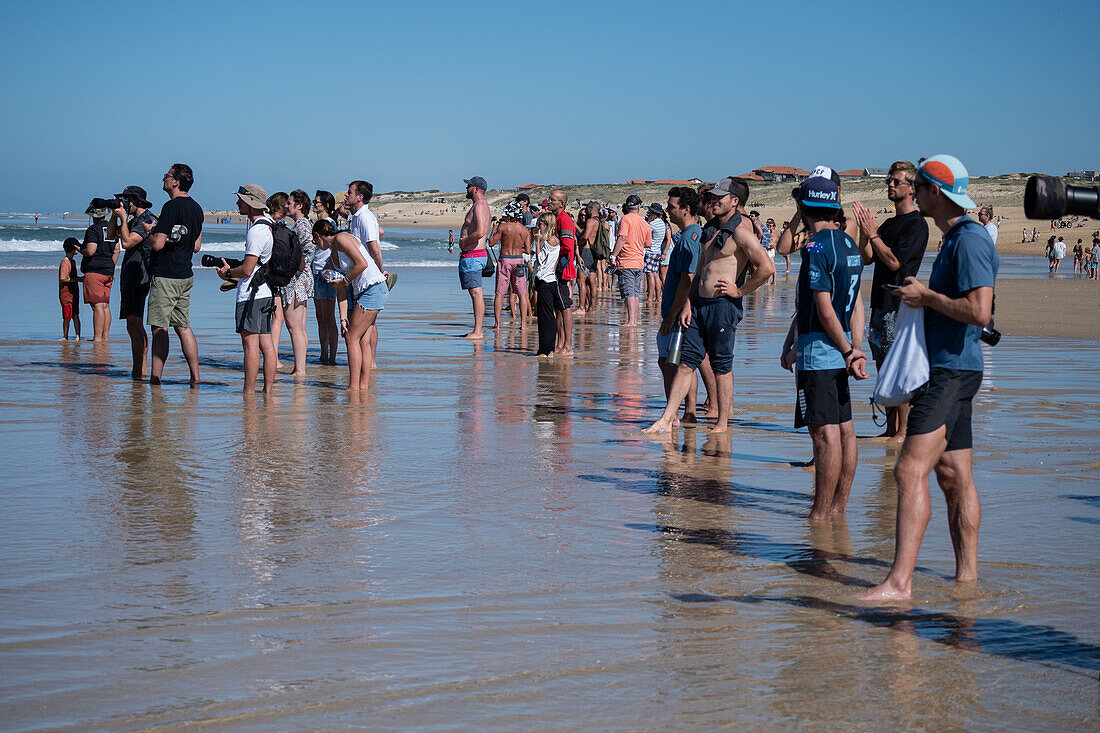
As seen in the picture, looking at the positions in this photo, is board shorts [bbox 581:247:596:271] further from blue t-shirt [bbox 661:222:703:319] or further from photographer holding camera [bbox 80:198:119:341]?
blue t-shirt [bbox 661:222:703:319]

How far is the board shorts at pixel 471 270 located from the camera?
14.7m

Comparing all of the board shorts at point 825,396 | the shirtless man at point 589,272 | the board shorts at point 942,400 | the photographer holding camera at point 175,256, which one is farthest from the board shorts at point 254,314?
the shirtless man at point 589,272

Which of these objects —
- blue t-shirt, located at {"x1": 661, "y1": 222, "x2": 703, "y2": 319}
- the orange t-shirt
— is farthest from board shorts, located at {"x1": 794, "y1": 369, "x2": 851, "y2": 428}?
the orange t-shirt

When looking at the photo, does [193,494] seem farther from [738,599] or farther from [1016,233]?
[1016,233]

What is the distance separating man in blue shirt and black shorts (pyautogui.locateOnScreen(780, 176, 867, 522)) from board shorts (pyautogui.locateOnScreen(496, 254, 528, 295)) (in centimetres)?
1046

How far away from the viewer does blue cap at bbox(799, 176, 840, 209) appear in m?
5.65

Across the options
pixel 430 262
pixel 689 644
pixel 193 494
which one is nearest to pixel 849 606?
pixel 689 644

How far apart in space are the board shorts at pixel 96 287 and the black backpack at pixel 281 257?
4.51 meters

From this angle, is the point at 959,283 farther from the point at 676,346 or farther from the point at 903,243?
the point at 676,346

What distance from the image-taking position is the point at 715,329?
7645mm

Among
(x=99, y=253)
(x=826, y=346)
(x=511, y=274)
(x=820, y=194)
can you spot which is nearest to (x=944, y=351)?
(x=826, y=346)

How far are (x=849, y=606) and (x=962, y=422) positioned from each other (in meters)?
0.89

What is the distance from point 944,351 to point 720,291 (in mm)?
3128

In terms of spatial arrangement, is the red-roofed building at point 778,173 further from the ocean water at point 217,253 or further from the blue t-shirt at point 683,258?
the blue t-shirt at point 683,258
